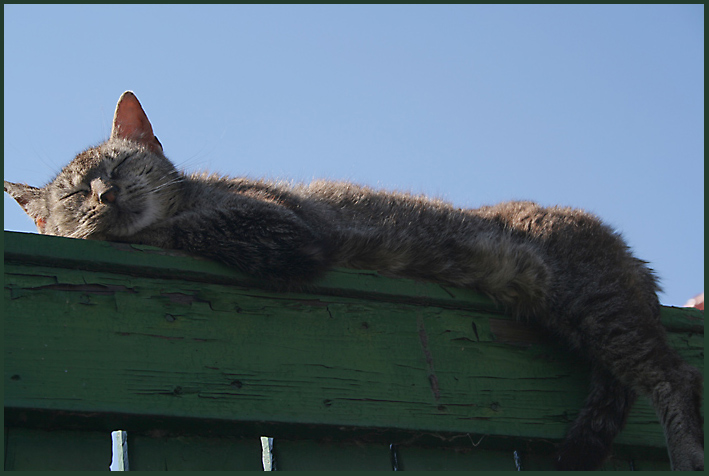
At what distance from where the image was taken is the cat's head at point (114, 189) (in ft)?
9.18

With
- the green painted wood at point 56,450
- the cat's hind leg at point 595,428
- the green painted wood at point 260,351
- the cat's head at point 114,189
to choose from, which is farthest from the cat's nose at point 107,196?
the cat's hind leg at point 595,428

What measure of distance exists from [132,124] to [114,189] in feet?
2.43

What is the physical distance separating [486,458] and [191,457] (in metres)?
0.90

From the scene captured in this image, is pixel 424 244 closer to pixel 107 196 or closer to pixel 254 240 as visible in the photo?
pixel 254 240

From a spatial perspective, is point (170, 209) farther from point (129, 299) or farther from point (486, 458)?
point (486, 458)

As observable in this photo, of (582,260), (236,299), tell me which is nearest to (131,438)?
(236,299)

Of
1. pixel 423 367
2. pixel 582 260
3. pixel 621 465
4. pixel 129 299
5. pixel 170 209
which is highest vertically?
pixel 170 209

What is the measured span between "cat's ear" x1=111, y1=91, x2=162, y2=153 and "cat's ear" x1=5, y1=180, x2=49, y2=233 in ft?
1.62

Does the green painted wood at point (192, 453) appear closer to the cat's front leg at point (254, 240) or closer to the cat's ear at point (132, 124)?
Result: the cat's front leg at point (254, 240)

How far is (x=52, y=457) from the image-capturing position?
5.25ft

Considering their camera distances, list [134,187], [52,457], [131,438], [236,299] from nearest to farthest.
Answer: [52,457] → [131,438] → [236,299] → [134,187]

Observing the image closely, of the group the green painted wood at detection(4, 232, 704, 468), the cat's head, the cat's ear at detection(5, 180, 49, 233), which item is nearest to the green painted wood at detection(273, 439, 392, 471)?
the green painted wood at detection(4, 232, 704, 468)

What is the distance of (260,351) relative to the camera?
1979mm

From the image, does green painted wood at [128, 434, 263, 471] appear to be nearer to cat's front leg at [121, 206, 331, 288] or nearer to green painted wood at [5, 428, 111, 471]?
green painted wood at [5, 428, 111, 471]
